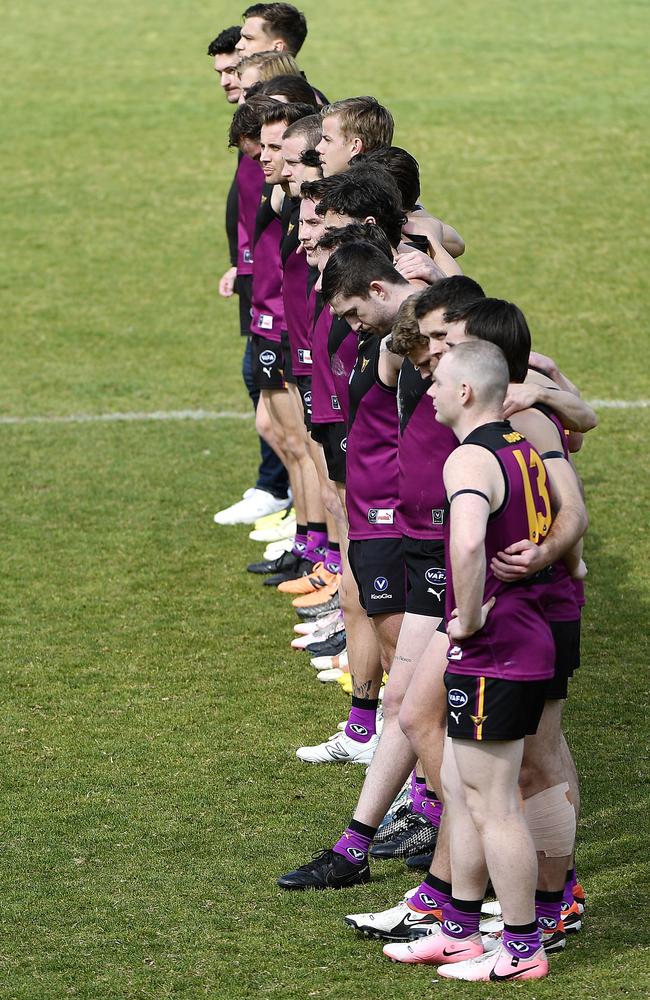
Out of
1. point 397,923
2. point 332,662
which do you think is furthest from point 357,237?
point 332,662

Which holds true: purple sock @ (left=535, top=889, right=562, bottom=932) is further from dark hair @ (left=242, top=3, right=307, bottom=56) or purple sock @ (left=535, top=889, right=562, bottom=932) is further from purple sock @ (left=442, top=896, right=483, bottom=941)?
dark hair @ (left=242, top=3, right=307, bottom=56)

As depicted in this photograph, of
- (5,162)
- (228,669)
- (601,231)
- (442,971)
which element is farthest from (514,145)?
(442,971)

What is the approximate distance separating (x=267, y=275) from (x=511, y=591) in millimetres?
4894

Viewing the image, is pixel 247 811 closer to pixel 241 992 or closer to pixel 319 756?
pixel 319 756

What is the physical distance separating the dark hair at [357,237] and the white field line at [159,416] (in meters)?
7.12

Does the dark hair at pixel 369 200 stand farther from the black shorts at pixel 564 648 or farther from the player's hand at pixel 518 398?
the black shorts at pixel 564 648

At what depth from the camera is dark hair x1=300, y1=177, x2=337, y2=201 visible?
19.2ft

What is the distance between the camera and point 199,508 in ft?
34.0

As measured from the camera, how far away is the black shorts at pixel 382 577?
5.69 m

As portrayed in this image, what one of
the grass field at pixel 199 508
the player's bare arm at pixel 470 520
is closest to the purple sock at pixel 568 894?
the grass field at pixel 199 508

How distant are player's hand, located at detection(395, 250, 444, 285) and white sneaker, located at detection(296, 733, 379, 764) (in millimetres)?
2098

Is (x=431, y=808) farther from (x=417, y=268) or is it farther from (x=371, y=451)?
(x=417, y=268)

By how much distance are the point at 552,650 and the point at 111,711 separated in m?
3.17

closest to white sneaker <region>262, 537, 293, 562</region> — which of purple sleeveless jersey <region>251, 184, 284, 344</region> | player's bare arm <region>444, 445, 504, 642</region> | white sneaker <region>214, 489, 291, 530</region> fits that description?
white sneaker <region>214, 489, 291, 530</region>
